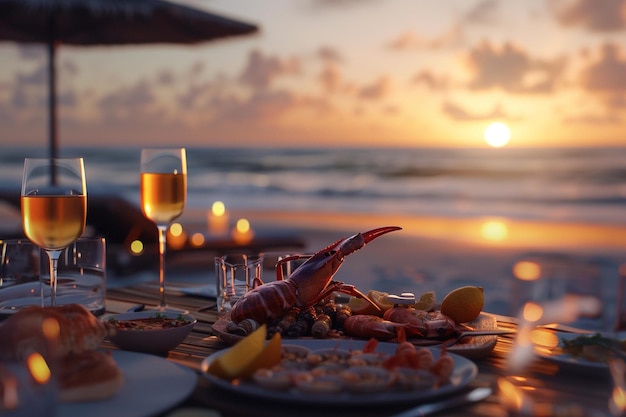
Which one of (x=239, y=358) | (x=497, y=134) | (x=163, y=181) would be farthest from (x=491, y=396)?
(x=497, y=134)

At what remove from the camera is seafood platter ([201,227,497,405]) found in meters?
1.23

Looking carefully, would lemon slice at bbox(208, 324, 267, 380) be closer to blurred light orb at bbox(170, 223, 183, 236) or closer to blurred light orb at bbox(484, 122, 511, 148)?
blurred light orb at bbox(170, 223, 183, 236)

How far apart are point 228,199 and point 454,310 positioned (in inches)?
704

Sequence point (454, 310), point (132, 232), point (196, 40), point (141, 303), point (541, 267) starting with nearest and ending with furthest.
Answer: point (541, 267), point (454, 310), point (141, 303), point (196, 40), point (132, 232)

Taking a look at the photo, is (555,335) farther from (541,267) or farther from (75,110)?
(75,110)

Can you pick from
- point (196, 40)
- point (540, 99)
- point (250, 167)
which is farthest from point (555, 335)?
point (250, 167)

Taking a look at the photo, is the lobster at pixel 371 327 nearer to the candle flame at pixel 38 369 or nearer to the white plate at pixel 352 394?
the white plate at pixel 352 394

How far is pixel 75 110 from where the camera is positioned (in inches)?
1007

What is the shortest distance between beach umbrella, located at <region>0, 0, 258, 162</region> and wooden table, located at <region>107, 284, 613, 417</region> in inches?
204

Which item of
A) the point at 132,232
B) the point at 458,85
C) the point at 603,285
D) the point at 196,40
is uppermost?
the point at 458,85

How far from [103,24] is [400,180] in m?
16.2

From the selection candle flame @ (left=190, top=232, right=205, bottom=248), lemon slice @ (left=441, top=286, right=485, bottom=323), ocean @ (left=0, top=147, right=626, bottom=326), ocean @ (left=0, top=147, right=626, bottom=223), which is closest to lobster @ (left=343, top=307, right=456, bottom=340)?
lemon slice @ (left=441, top=286, right=485, bottom=323)

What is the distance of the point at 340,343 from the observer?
5.15 ft

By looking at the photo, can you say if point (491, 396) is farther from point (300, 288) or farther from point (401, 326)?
point (300, 288)
